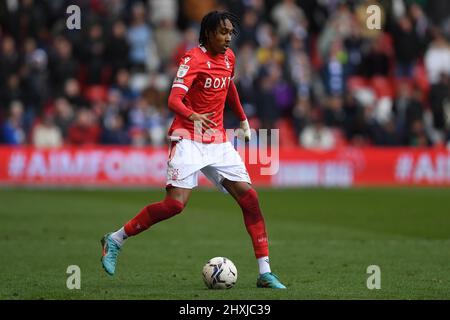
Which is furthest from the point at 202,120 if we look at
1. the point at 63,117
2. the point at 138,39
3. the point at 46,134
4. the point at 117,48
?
the point at 138,39

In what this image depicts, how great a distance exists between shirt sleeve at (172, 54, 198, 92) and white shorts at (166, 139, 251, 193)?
1.75 ft

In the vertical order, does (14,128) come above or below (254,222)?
above

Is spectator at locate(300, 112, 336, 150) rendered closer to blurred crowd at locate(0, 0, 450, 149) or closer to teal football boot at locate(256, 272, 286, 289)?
blurred crowd at locate(0, 0, 450, 149)

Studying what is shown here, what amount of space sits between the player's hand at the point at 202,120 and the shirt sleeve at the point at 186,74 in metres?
0.31

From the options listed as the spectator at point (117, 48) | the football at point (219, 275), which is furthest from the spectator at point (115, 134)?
the football at point (219, 275)

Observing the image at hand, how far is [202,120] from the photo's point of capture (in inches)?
372

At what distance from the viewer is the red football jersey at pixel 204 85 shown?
966cm

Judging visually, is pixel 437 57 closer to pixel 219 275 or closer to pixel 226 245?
pixel 226 245

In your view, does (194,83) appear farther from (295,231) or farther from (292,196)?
(292,196)

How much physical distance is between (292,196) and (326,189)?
2.33 meters

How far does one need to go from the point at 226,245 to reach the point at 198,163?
3943mm

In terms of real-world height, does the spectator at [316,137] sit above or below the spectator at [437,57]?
below

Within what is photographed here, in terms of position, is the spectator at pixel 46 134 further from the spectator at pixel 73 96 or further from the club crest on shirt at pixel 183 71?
the club crest on shirt at pixel 183 71

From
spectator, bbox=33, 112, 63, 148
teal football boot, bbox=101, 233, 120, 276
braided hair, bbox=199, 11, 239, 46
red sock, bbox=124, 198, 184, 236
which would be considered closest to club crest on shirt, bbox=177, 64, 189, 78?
braided hair, bbox=199, 11, 239, 46
